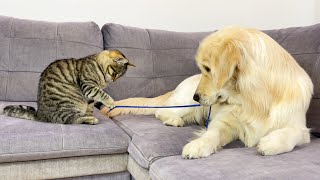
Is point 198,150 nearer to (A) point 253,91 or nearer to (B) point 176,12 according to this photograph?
(A) point 253,91

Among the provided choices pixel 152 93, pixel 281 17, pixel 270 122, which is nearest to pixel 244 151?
pixel 270 122

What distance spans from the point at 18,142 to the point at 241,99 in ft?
3.13

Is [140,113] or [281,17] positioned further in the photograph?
[281,17]

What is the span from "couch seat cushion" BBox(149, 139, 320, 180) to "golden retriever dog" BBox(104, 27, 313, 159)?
1.8 inches

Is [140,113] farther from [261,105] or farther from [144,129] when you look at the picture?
[261,105]

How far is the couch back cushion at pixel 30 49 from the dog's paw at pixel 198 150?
1.23 m

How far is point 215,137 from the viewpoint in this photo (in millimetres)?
1311

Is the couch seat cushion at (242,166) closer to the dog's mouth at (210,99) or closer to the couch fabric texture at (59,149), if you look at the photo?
the dog's mouth at (210,99)

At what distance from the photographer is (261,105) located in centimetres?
129

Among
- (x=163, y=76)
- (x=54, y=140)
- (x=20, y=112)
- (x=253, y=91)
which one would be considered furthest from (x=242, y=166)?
(x=163, y=76)

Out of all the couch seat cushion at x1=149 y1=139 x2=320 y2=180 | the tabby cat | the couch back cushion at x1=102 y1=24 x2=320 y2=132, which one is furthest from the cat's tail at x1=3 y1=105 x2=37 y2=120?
the couch seat cushion at x1=149 y1=139 x2=320 y2=180

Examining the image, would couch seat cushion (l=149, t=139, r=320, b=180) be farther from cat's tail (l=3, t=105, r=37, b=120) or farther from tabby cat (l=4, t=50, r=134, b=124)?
cat's tail (l=3, t=105, r=37, b=120)

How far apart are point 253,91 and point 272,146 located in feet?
0.79

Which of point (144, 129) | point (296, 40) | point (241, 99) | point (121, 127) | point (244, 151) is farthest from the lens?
point (296, 40)
